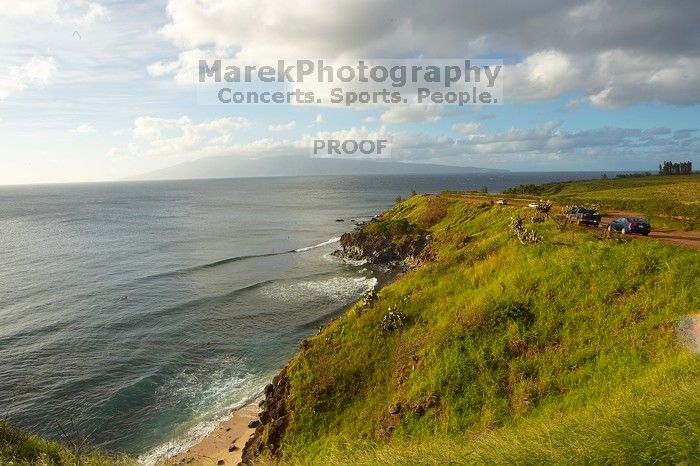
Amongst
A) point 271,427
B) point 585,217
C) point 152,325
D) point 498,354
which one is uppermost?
point 585,217

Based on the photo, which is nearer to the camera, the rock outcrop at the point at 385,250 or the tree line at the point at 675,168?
the rock outcrop at the point at 385,250

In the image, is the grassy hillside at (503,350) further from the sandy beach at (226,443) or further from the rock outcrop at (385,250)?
the rock outcrop at (385,250)

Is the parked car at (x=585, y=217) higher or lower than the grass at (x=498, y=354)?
higher

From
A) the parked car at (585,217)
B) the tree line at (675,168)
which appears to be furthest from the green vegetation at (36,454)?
the tree line at (675,168)

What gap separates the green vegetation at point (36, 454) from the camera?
1184 cm

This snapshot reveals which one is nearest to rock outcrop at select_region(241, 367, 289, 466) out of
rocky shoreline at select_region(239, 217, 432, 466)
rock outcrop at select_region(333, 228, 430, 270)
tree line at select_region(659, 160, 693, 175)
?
rocky shoreline at select_region(239, 217, 432, 466)

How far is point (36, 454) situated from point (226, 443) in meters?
14.1

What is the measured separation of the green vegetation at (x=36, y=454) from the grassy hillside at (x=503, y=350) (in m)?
8.12

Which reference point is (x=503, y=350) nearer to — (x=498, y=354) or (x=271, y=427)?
(x=498, y=354)

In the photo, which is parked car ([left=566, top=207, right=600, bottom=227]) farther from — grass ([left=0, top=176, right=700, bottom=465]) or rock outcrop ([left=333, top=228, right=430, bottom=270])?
rock outcrop ([left=333, top=228, right=430, bottom=270])

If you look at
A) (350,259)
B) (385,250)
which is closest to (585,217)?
(385,250)

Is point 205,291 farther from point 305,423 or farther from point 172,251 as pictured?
point 305,423

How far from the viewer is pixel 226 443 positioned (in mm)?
25891

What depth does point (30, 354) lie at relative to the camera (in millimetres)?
38500
